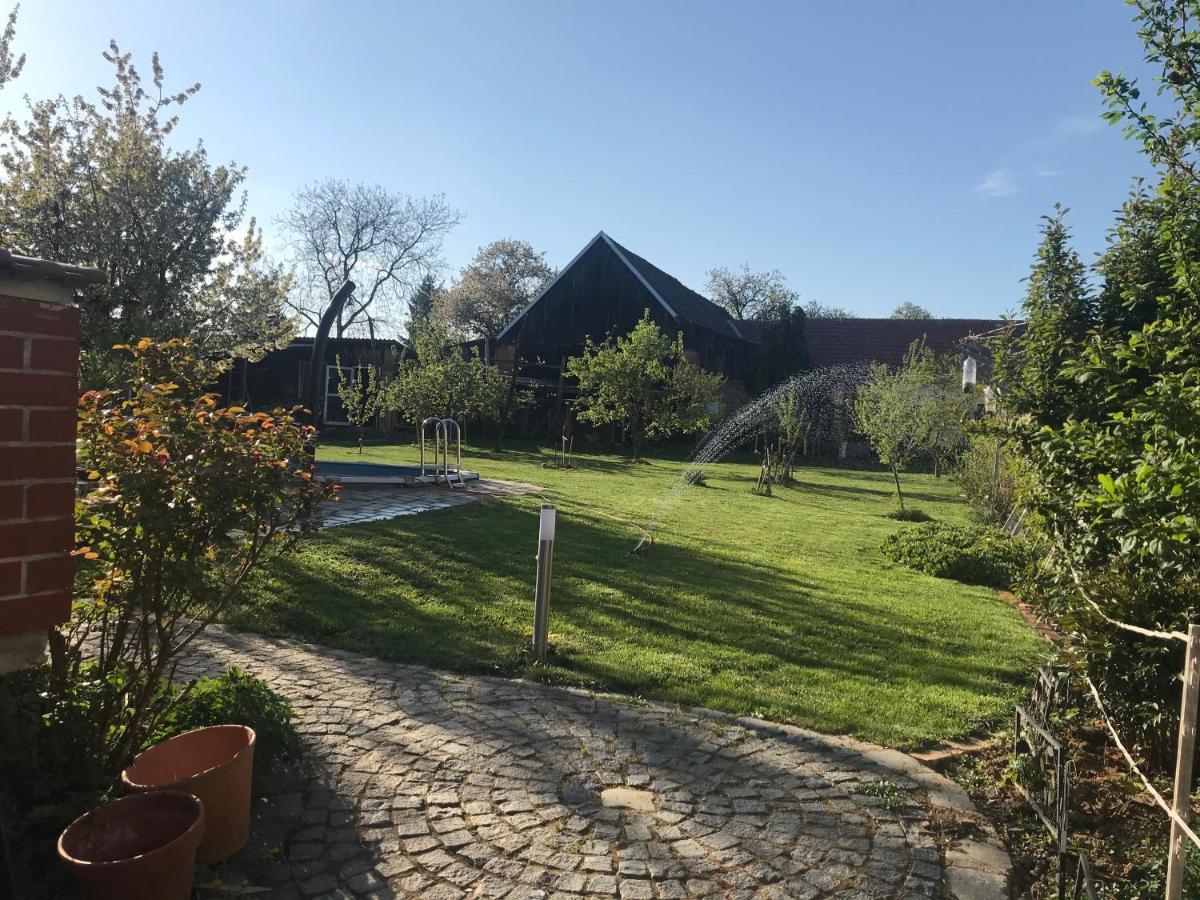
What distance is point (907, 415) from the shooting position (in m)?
19.1

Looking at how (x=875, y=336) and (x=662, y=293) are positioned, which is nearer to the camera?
(x=662, y=293)

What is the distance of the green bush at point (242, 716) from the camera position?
11.9 feet

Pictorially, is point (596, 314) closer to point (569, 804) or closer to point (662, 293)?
point (662, 293)

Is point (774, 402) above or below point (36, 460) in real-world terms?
above

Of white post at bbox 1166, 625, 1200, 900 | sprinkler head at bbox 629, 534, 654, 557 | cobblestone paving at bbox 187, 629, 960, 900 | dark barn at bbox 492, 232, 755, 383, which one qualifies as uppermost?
dark barn at bbox 492, 232, 755, 383

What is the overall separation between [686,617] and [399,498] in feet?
24.7

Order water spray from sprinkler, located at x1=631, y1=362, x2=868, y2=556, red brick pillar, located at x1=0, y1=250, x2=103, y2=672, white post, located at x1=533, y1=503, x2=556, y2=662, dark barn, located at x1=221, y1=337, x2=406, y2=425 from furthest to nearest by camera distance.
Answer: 1. dark barn, located at x1=221, y1=337, x2=406, y2=425
2. water spray from sprinkler, located at x1=631, y1=362, x2=868, y2=556
3. white post, located at x1=533, y1=503, x2=556, y2=662
4. red brick pillar, located at x1=0, y1=250, x2=103, y2=672

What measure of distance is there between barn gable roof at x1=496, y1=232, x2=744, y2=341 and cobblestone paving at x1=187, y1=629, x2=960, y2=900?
29315 mm

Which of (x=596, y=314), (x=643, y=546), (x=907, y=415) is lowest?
(x=643, y=546)

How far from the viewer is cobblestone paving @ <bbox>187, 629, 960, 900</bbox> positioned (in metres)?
3.03

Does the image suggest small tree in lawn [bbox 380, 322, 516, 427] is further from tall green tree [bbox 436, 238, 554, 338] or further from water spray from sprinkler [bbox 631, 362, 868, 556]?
tall green tree [bbox 436, 238, 554, 338]

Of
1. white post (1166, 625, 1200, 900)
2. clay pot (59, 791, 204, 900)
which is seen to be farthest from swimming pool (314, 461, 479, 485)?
white post (1166, 625, 1200, 900)

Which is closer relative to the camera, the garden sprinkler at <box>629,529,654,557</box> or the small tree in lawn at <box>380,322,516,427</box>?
the garden sprinkler at <box>629,529,654,557</box>

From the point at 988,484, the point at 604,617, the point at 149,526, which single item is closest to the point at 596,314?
the point at 988,484
